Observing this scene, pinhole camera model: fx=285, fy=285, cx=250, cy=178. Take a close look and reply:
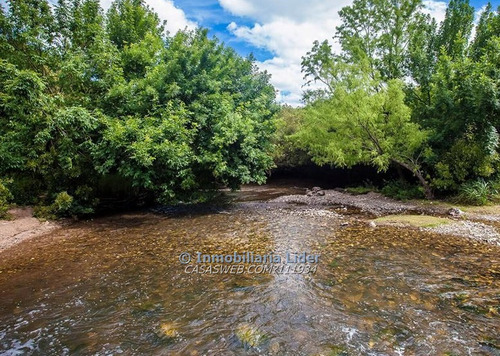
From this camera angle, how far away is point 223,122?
14.5 meters

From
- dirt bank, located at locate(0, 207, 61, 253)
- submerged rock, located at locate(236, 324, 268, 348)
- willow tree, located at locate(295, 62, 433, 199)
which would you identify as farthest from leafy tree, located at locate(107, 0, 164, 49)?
submerged rock, located at locate(236, 324, 268, 348)

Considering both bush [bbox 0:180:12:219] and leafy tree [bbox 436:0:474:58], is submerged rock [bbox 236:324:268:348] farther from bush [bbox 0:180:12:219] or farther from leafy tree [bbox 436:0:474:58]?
leafy tree [bbox 436:0:474:58]

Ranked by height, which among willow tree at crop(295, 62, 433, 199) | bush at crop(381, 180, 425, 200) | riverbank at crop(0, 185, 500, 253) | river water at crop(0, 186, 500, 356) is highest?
willow tree at crop(295, 62, 433, 199)

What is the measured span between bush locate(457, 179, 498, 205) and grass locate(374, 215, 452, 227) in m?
3.74

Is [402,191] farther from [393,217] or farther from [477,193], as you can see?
[393,217]

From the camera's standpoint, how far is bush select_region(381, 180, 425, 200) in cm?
1734

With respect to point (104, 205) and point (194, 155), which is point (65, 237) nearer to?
point (104, 205)

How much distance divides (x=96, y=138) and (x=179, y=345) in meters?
13.2

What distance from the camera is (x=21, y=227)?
36.9 feet

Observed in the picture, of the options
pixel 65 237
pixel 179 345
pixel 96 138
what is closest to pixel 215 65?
pixel 96 138

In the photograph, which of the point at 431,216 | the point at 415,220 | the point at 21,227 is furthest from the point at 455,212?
the point at 21,227

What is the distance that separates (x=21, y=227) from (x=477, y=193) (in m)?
20.7

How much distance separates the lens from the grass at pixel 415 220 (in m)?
11.2

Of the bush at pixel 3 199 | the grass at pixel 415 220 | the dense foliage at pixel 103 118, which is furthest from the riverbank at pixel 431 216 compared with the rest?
the bush at pixel 3 199
